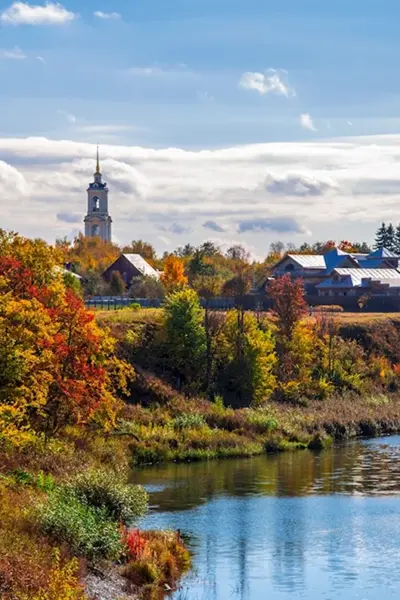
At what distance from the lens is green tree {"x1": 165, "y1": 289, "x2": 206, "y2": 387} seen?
8288 centimetres

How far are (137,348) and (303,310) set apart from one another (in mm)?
17893

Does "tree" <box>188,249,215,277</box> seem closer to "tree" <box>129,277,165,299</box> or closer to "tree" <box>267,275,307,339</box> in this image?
"tree" <box>129,277,165,299</box>

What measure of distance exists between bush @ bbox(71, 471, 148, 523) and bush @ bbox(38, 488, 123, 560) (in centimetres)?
169

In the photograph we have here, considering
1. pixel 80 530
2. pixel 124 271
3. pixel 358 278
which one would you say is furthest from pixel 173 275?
pixel 80 530

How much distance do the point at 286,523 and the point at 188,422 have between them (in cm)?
2495

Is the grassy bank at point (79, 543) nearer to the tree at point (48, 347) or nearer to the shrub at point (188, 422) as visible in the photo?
the tree at point (48, 347)

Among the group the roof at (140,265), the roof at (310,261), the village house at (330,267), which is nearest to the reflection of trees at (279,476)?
the village house at (330,267)

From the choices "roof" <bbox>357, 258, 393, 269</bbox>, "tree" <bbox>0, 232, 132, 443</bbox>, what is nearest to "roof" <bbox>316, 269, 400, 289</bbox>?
"roof" <bbox>357, 258, 393, 269</bbox>

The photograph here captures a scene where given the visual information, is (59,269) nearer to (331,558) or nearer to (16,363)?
(16,363)

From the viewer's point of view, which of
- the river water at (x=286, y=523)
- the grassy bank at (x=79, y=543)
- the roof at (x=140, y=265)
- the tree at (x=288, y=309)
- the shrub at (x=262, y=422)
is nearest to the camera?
the grassy bank at (x=79, y=543)

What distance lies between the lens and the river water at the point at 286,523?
36688 mm

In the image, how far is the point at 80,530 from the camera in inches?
1382

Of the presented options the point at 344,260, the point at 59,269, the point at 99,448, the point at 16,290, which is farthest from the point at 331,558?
the point at 344,260

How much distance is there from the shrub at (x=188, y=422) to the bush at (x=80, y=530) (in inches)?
1274
